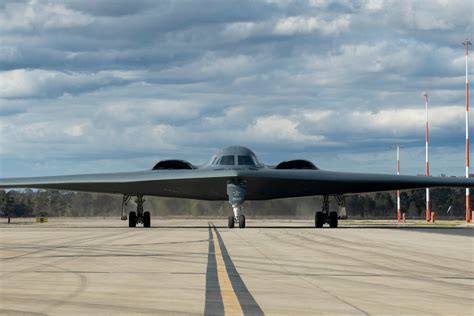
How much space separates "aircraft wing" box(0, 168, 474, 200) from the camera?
105 feet

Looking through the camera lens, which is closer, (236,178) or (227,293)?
(227,293)

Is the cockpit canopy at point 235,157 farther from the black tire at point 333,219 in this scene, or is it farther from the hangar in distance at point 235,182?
the black tire at point 333,219

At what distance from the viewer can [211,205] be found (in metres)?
58.0

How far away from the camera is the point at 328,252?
15.7m

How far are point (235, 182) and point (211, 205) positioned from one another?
26.3 m

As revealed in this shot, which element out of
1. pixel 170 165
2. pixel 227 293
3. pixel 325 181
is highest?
pixel 170 165

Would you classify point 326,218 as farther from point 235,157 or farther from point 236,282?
point 236,282

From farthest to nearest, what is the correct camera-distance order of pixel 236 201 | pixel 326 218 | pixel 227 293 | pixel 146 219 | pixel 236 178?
pixel 146 219
pixel 326 218
pixel 236 178
pixel 236 201
pixel 227 293

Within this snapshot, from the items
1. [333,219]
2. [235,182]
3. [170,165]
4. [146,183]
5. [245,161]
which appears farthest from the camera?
[170,165]

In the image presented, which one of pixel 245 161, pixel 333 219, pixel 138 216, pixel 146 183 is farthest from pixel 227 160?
pixel 333 219

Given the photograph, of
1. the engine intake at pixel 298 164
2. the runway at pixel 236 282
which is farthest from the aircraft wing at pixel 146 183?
the runway at pixel 236 282

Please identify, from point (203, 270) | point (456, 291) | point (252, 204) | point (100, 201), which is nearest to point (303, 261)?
point (203, 270)

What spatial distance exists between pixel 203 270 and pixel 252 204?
41.3m

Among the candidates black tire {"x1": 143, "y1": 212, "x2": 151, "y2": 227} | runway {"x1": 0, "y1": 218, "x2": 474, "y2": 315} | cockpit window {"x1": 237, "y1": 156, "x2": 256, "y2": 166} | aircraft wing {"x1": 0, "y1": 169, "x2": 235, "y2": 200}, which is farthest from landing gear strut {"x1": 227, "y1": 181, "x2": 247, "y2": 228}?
runway {"x1": 0, "y1": 218, "x2": 474, "y2": 315}
